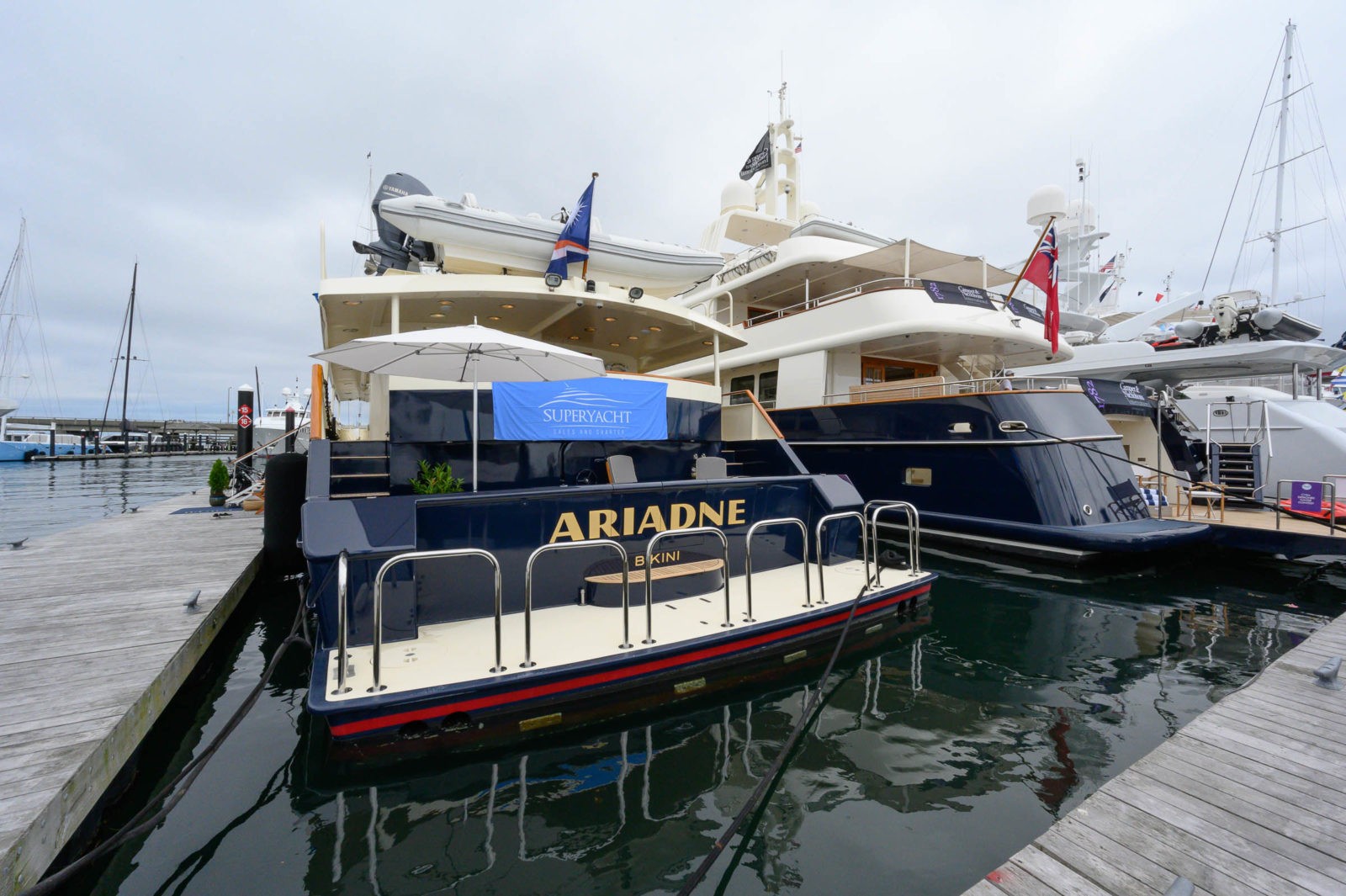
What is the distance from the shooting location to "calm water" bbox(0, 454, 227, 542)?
1454 centimetres

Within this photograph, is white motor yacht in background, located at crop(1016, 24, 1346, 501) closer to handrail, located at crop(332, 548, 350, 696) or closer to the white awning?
the white awning

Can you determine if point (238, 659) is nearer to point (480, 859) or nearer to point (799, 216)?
point (480, 859)

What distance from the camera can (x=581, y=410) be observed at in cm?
634

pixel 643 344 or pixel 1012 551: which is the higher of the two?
pixel 643 344

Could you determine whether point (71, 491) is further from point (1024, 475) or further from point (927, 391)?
point (1024, 475)

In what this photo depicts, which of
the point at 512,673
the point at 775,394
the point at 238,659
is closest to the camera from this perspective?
the point at 512,673

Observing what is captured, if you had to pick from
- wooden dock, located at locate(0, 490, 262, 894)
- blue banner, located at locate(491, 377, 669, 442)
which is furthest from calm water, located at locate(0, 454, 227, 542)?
blue banner, located at locate(491, 377, 669, 442)

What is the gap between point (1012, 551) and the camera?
9.14 metres

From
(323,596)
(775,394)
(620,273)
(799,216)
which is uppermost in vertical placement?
(799,216)

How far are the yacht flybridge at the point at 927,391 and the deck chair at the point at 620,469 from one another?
2385mm

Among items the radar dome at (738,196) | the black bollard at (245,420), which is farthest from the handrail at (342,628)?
the radar dome at (738,196)

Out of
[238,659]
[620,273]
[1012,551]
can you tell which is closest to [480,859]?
[238,659]

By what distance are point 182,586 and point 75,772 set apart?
3892mm

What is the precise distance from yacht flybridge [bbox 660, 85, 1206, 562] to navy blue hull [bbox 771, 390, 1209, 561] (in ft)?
0.07
